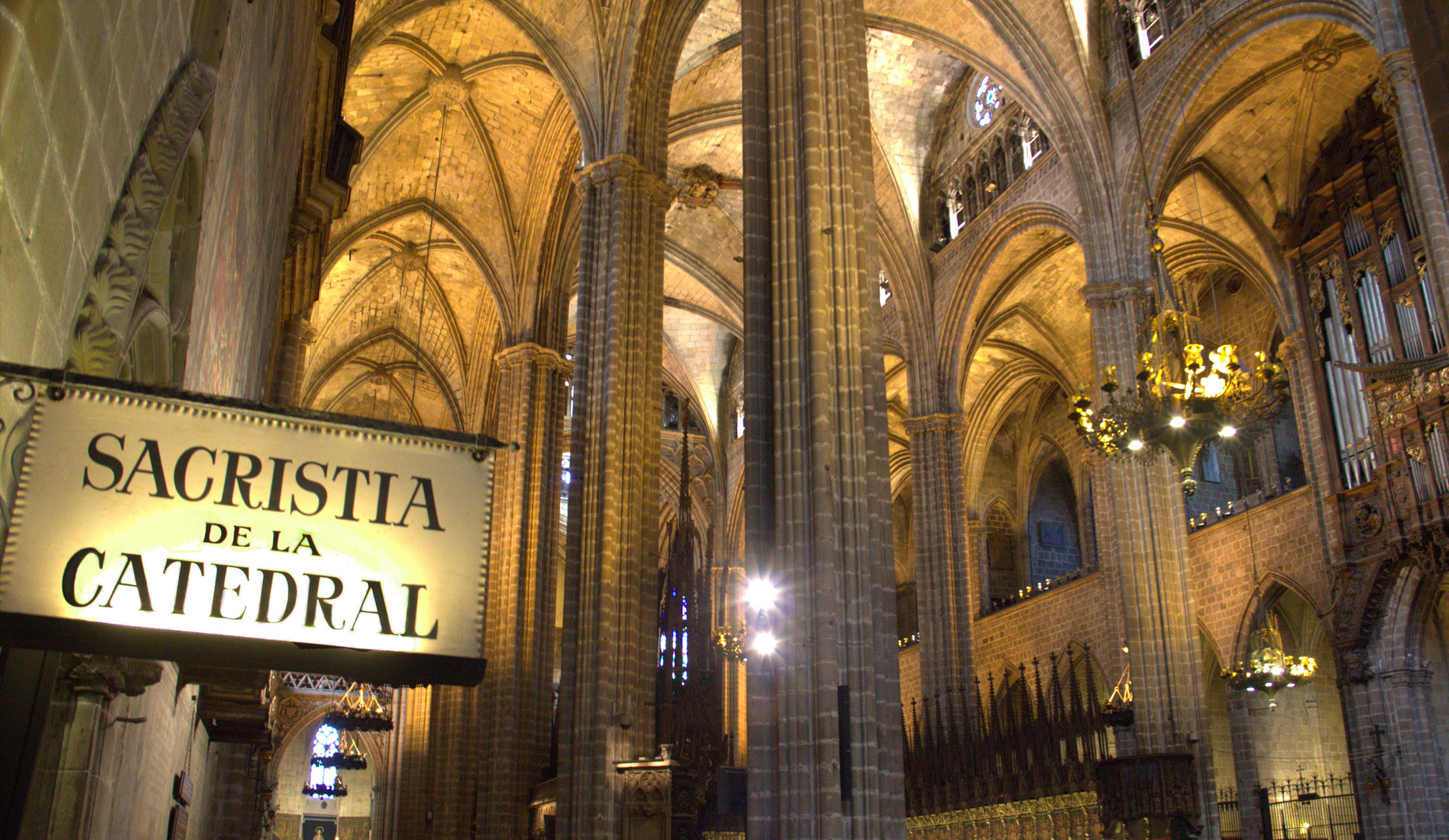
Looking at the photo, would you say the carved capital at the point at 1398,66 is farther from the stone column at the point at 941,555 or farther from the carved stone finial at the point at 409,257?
the carved stone finial at the point at 409,257

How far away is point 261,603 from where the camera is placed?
2.25 meters

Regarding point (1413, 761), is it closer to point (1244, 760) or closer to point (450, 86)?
point (1244, 760)

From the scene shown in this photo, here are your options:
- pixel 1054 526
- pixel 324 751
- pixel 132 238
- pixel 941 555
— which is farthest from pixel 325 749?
pixel 132 238

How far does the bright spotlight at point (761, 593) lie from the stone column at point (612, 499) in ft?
14.5

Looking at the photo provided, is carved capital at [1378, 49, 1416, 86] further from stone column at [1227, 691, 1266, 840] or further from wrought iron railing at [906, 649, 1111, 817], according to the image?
stone column at [1227, 691, 1266, 840]

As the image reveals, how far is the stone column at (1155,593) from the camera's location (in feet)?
45.9

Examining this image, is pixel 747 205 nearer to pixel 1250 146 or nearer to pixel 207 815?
pixel 207 815

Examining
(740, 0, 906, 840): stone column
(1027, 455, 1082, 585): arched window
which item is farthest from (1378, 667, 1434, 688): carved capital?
(1027, 455, 1082, 585): arched window

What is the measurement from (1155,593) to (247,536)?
1418cm

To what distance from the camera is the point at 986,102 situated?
68.3ft

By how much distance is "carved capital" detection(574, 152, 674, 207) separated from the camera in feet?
50.4

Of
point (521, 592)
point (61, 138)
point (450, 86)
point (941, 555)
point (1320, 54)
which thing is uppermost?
point (450, 86)

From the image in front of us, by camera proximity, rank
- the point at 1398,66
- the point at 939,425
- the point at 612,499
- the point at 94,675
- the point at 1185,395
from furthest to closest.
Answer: the point at 939,425 < the point at 612,499 < the point at 1398,66 < the point at 1185,395 < the point at 94,675

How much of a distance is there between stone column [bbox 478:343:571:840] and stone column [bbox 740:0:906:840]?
293 inches
